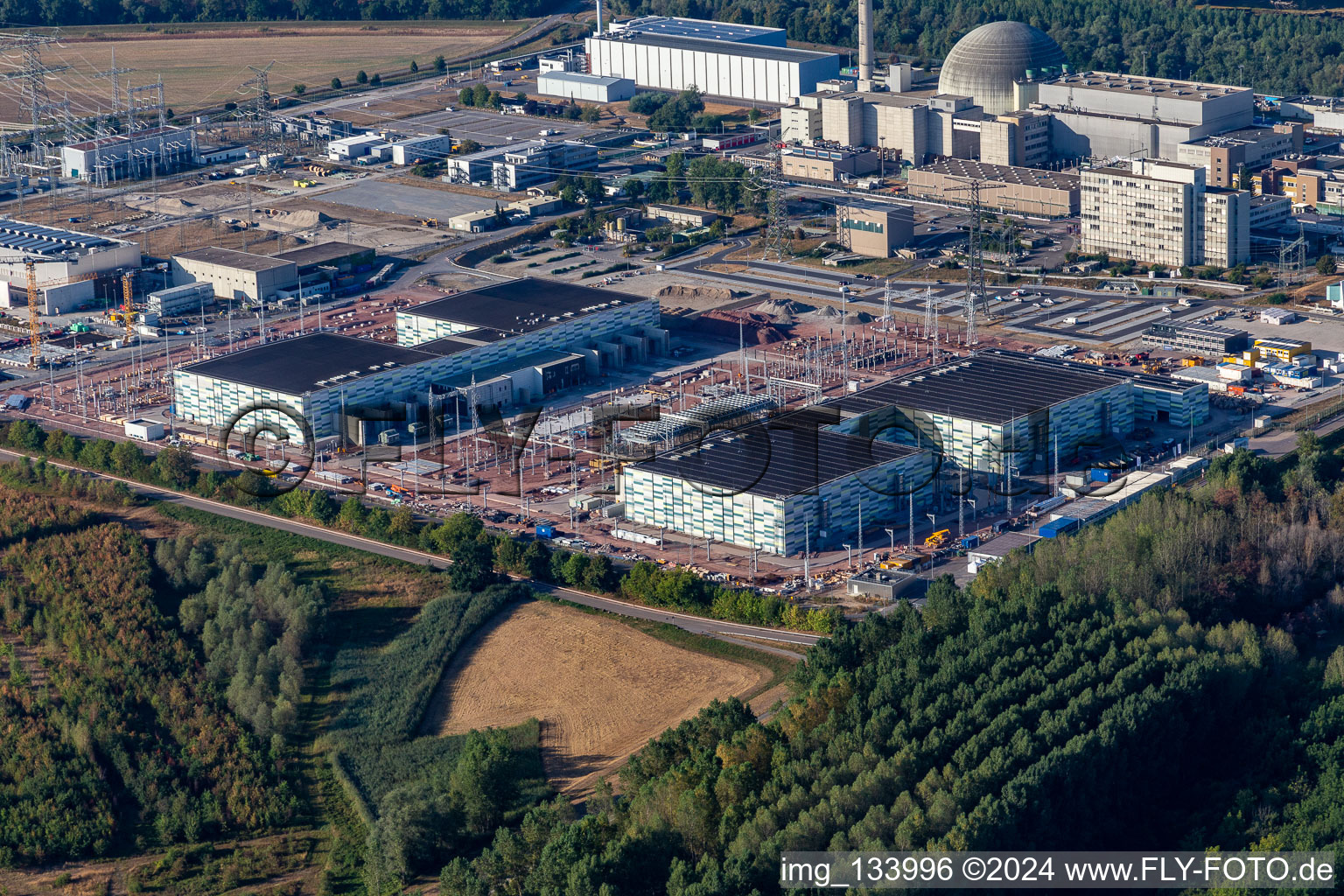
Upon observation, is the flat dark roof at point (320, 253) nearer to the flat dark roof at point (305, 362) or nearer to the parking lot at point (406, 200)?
the parking lot at point (406, 200)

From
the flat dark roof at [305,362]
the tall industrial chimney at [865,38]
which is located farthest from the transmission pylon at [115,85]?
the flat dark roof at [305,362]

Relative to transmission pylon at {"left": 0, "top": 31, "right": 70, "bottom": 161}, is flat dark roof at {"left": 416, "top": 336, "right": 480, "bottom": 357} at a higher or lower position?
lower

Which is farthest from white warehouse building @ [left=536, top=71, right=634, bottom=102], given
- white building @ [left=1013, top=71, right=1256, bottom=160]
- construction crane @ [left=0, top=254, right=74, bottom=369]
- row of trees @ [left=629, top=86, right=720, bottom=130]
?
construction crane @ [left=0, top=254, right=74, bottom=369]

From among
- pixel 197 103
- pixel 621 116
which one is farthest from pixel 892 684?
pixel 197 103

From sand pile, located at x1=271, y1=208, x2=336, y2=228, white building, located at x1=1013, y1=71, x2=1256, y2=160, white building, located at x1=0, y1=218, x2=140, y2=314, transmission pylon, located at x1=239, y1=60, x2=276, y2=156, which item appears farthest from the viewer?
transmission pylon, located at x1=239, y1=60, x2=276, y2=156

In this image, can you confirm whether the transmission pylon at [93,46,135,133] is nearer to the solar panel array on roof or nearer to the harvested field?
the harvested field

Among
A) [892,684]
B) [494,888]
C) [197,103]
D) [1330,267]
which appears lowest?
[494,888]

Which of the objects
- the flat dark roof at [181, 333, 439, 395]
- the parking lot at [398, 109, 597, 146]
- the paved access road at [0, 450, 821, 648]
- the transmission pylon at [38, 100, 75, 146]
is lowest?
the paved access road at [0, 450, 821, 648]

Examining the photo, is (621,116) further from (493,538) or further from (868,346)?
(493,538)
